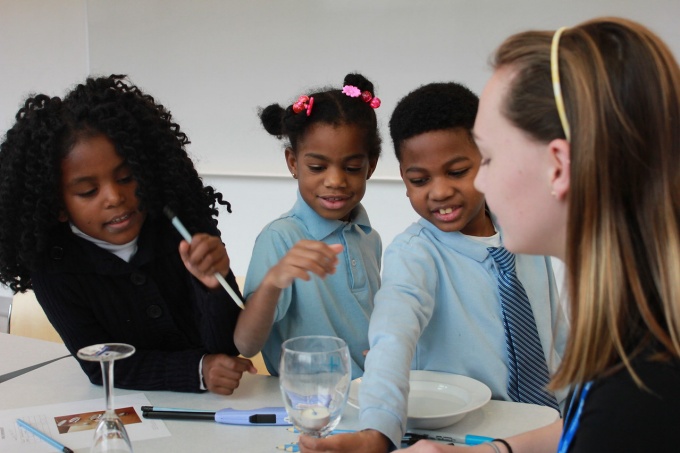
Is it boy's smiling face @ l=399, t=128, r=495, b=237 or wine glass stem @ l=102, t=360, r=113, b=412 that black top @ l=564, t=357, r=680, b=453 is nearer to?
wine glass stem @ l=102, t=360, r=113, b=412

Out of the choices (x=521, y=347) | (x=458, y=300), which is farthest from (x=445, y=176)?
(x=521, y=347)

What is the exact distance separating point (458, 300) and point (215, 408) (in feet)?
1.80

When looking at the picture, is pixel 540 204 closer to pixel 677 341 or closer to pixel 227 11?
pixel 677 341

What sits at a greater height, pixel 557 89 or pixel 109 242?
pixel 557 89

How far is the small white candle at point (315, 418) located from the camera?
0.93 m

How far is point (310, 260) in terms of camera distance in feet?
4.05

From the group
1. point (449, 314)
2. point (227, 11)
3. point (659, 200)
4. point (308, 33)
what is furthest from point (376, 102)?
point (227, 11)

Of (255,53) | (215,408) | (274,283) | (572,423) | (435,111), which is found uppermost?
(255,53)

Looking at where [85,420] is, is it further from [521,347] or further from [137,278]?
[521,347]

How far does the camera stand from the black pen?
121 cm

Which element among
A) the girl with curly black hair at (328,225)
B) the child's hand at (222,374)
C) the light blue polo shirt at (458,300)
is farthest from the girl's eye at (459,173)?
the child's hand at (222,374)

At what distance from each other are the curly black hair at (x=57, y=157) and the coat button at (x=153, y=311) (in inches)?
8.3

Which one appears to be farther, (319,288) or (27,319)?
(27,319)

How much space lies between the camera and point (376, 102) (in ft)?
5.92
